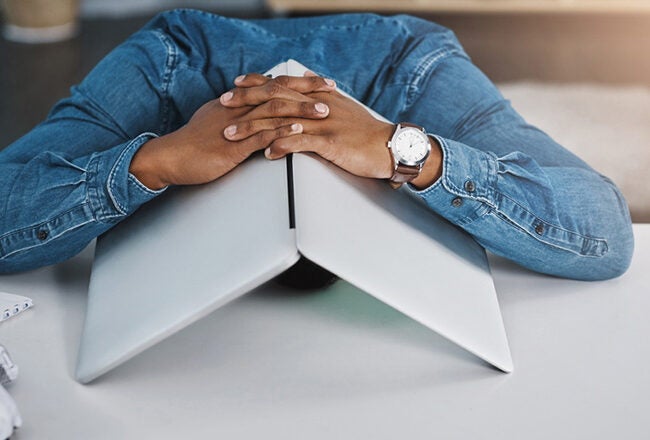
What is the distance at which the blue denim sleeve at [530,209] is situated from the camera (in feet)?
3.70

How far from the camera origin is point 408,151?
109cm

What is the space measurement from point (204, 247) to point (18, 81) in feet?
8.03

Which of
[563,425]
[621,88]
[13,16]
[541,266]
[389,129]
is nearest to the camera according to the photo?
[563,425]

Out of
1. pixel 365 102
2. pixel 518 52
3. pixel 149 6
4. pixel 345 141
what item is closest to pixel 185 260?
pixel 345 141

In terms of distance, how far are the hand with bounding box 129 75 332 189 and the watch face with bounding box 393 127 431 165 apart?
10 cm

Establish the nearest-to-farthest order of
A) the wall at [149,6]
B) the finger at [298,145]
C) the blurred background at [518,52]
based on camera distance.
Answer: the finger at [298,145] < the blurred background at [518,52] < the wall at [149,6]

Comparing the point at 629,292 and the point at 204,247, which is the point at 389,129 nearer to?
the point at 204,247

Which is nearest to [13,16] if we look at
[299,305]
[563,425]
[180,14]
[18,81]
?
[18,81]

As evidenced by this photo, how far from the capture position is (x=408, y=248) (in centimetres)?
105

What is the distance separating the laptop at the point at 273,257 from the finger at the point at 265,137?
0.9 inches

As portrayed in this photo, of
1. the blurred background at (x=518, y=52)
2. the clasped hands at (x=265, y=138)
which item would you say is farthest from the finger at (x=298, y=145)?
the blurred background at (x=518, y=52)

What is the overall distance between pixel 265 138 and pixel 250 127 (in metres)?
0.03

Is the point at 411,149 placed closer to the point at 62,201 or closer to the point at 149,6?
the point at 62,201

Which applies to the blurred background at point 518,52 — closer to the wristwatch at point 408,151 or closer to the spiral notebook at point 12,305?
the wristwatch at point 408,151
